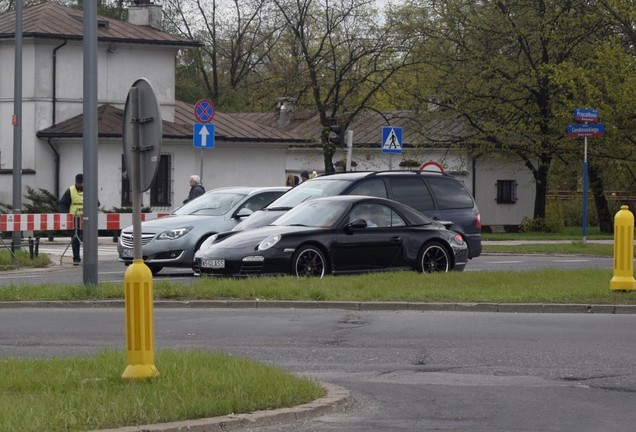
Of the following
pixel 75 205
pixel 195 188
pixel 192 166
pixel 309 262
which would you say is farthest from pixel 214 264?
pixel 192 166

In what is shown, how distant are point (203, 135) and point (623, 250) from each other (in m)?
14.2

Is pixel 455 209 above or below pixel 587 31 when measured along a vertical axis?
below

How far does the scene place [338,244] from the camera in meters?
20.1

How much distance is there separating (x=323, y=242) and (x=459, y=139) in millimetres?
31197

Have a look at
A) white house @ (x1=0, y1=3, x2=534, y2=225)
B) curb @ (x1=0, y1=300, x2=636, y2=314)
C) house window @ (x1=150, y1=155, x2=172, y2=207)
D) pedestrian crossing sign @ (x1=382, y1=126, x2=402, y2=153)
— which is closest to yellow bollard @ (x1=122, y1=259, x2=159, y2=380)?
curb @ (x1=0, y1=300, x2=636, y2=314)

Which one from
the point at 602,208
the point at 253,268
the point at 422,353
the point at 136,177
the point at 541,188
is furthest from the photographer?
the point at 602,208

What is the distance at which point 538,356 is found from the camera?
1223 cm

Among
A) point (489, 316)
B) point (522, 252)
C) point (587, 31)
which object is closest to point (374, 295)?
point (489, 316)

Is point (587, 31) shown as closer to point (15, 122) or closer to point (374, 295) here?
point (15, 122)

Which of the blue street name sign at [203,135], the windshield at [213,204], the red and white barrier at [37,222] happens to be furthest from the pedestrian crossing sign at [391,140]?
the windshield at [213,204]

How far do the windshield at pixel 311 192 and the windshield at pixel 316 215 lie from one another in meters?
1.71

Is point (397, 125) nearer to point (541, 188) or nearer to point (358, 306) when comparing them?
point (541, 188)

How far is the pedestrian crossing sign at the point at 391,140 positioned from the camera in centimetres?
3125

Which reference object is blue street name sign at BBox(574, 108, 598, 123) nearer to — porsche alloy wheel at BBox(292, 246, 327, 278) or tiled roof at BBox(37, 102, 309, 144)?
porsche alloy wheel at BBox(292, 246, 327, 278)
